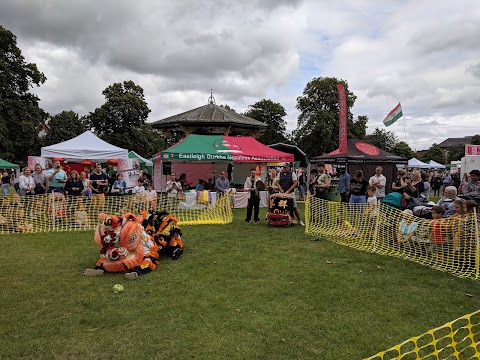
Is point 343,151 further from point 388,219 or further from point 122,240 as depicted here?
point 122,240

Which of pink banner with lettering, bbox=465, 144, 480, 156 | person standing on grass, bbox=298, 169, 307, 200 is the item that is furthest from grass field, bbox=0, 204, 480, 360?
pink banner with lettering, bbox=465, 144, 480, 156

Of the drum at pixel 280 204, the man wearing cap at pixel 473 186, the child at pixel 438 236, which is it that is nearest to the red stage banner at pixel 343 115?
the drum at pixel 280 204

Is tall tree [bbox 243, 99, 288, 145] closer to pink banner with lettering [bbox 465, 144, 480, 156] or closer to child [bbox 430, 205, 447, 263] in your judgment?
pink banner with lettering [bbox 465, 144, 480, 156]

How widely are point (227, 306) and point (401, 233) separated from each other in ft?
13.5

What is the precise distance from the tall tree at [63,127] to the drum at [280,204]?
41957mm

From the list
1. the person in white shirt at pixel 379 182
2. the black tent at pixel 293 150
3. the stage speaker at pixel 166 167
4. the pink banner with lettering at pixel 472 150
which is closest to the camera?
the person in white shirt at pixel 379 182

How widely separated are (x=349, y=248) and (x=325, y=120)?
114ft

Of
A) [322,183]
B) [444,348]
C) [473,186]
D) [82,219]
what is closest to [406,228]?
[473,186]

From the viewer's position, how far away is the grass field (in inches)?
131

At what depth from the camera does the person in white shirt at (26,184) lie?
10.0 metres

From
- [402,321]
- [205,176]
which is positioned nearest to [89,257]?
[402,321]

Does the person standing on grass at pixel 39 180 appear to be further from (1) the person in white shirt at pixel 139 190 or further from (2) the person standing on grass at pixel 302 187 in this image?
(2) the person standing on grass at pixel 302 187

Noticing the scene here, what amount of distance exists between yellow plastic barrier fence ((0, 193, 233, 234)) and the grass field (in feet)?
8.66

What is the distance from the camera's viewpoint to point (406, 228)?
672 centimetres
